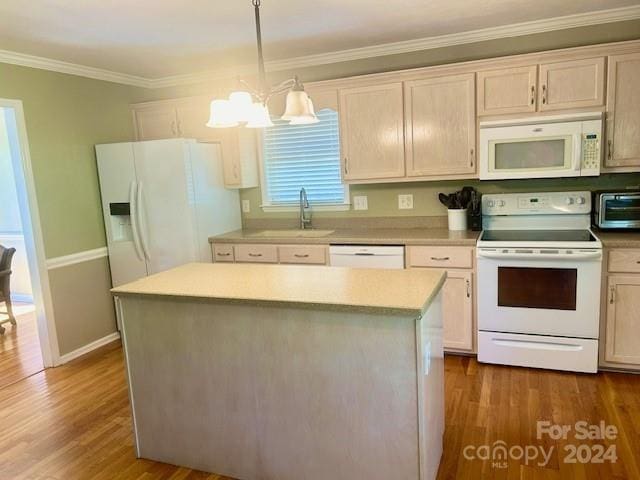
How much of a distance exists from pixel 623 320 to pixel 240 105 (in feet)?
8.74

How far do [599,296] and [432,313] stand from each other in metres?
1.61

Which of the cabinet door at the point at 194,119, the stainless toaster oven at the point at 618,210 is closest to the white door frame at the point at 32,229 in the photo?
the cabinet door at the point at 194,119

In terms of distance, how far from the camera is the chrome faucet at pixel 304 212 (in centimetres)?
411

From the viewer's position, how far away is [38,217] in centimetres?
347

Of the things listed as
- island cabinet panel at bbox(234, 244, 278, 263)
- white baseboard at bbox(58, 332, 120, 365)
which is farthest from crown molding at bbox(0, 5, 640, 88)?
white baseboard at bbox(58, 332, 120, 365)

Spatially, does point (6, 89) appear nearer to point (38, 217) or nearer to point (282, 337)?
point (38, 217)

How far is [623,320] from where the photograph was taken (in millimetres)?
2908

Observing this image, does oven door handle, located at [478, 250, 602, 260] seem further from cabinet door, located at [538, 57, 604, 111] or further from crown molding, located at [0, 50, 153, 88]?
crown molding, located at [0, 50, 153, 88]

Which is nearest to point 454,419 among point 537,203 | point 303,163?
point 537,203

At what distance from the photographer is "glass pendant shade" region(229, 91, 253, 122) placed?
6.15ft

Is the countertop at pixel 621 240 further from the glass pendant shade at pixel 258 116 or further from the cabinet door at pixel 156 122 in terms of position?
the cabinet door at pixel 156 122

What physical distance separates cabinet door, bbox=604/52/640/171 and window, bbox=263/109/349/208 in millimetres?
1972

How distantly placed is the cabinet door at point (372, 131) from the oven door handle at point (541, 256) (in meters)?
0.94

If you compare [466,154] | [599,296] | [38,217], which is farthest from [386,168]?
[38,217]
